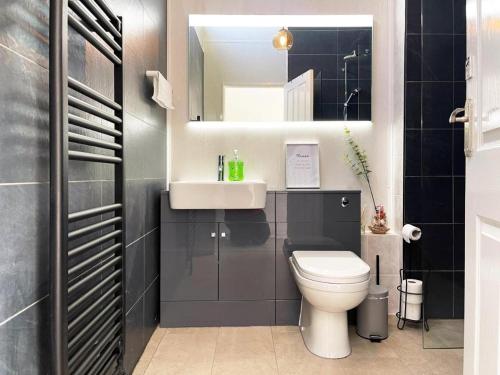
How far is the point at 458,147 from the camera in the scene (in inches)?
83.1

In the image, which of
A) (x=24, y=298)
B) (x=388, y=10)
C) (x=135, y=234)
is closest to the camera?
(x=24, y=298)

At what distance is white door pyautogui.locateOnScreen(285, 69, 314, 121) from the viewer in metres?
2.60

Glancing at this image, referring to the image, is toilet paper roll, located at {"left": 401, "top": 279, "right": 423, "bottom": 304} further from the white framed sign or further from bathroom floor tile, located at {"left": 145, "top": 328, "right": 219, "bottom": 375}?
bathroom floor tile, located at {"left": 145, "top": 328, "right": 219, "bottom": 375}

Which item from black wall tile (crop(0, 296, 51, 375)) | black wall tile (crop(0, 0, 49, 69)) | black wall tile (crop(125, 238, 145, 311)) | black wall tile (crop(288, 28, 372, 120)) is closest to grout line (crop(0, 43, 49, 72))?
black wall tile (crop(0, 0, 49, 69))

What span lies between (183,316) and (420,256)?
154cm

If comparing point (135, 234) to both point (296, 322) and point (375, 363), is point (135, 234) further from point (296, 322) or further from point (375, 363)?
point (375, 363)

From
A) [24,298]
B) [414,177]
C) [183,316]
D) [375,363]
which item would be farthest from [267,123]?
[24,298]

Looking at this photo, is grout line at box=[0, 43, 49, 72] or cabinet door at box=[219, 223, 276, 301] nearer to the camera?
grout line at box=[0, 43, 49, 72]

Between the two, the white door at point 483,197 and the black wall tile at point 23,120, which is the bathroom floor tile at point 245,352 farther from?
the black wall tile at point 23,120

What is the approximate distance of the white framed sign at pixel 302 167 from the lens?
260 centimetres

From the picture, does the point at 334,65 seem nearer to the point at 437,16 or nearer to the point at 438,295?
the point at 437,16

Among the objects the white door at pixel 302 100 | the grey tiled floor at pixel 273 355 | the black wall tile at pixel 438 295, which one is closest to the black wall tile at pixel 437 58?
the white door at pixel 302 100

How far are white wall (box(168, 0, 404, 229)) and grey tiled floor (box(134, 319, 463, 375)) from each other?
2.99 feet

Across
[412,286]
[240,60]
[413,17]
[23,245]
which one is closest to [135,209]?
[23,245]
